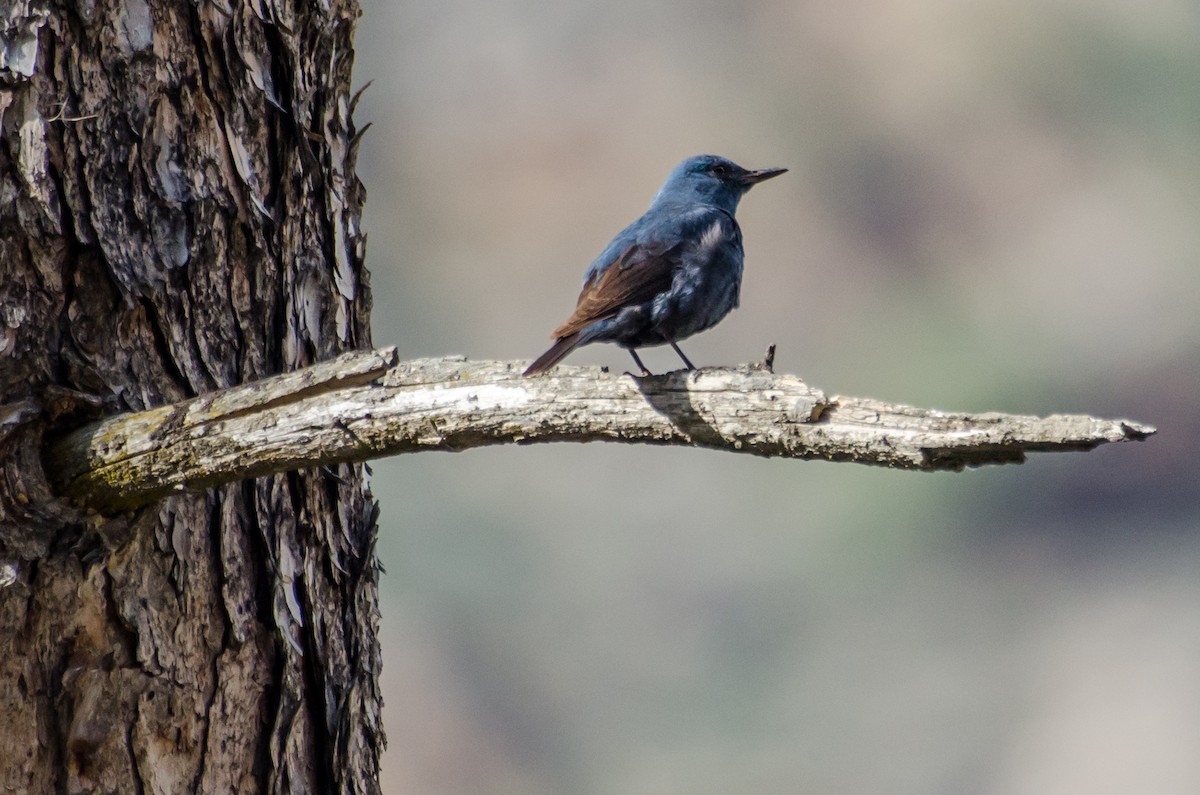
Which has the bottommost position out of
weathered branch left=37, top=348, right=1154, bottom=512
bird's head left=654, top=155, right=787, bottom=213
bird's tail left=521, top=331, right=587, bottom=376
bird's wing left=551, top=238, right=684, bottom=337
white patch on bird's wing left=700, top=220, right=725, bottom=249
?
weathered branch left=37, top=348, right=1154, bottom=512

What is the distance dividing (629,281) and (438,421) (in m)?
1.55

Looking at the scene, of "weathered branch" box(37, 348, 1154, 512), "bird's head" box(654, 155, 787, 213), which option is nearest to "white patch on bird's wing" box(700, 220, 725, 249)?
"bird's head" box(654, 155, 787, 213)

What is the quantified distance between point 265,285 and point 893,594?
7859 millimetres

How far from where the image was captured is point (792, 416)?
1935mm

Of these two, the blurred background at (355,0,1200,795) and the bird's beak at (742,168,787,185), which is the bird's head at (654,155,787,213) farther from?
the blurred background at (355,0,1200,795)

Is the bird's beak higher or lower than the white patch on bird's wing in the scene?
higher

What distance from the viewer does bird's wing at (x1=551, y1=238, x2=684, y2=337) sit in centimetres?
345

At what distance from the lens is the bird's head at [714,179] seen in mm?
4875

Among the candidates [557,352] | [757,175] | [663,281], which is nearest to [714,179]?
[757,175]

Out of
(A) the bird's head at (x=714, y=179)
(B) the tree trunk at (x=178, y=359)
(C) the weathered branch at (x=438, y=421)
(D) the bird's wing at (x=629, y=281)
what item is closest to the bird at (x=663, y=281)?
(D) the bird's wing at (x=629, y=281)

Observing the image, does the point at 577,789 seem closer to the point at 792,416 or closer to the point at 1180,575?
the point at 1180,575

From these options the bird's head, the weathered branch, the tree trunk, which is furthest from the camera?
the bird's head

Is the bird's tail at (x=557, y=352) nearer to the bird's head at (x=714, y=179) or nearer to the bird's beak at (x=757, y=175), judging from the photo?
the bird's head at (x=714, y=179)

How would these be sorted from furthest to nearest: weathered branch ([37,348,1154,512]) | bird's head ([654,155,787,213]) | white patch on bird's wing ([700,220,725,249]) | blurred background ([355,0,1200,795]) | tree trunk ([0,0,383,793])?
blurred background ([355,0,1200,795])
bird's head ([654,155,787,213])
white patch on bird's wing ([700,220,725,249])
tree trunk ([0,0,383,793])
weathered branch ([37,348,1154,512])
